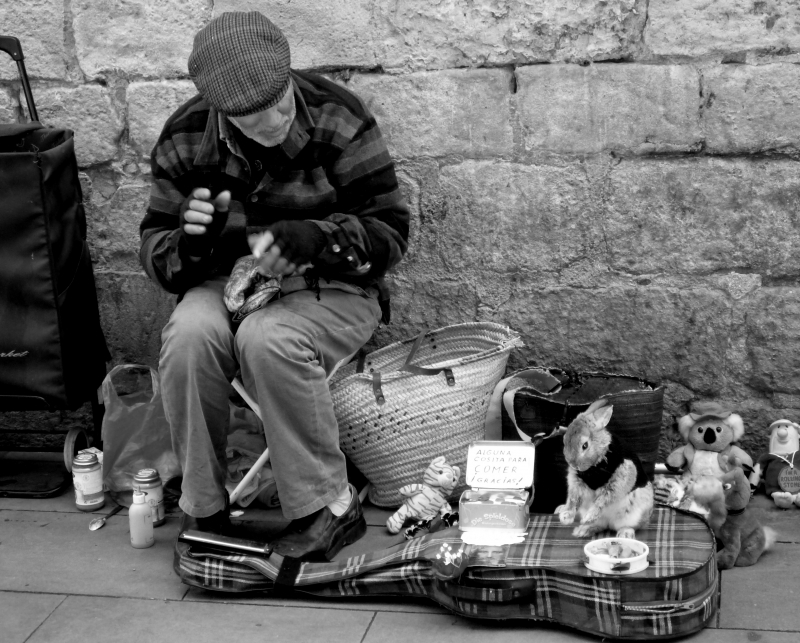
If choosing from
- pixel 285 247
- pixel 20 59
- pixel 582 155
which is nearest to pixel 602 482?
pixel 285 247

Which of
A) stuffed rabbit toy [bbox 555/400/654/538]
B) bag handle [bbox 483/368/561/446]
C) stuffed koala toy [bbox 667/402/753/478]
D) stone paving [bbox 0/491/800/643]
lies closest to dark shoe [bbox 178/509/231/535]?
stone paving [bbox 0/491/800/643]

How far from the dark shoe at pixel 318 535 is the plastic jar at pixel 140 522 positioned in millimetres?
378

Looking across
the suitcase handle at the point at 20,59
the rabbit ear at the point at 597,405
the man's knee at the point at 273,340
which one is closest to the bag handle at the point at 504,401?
the rabbit ear at the point at 597,405

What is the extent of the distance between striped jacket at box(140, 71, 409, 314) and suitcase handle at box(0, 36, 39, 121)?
601 millimetres

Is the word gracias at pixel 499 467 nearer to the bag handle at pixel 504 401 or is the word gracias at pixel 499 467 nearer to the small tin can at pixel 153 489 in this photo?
the bag handle at pixel 504 401

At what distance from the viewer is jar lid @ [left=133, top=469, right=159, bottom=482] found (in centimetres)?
296

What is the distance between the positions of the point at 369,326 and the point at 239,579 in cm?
81

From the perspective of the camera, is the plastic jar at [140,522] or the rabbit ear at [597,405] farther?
the plastic jar at [140,522]

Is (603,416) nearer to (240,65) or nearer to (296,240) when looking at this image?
(296,240)

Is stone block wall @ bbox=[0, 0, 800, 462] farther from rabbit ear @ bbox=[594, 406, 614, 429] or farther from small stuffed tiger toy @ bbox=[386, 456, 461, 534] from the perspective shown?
Result: rabbit ear @ bbox=[594, 406, 614, 429]

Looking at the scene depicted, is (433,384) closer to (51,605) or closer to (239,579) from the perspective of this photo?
(239,579)

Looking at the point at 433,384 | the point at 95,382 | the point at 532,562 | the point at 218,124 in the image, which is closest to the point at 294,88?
the point at 218,124

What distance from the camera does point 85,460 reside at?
3.10 meters

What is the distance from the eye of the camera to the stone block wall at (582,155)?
9.84ft
